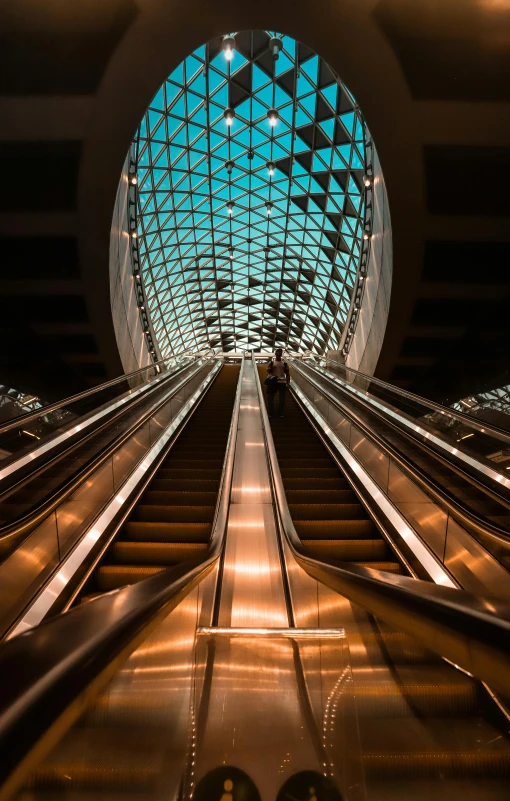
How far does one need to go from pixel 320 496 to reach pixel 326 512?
20.5 inches

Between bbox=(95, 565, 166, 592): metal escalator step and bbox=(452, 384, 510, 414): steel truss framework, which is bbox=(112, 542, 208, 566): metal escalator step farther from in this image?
bbox=(452, 384, 510, 414): steel truss framework

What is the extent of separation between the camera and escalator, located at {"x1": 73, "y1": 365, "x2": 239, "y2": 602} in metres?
4.69

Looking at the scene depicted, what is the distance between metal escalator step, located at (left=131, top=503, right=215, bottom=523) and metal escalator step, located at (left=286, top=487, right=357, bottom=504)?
1311 mm

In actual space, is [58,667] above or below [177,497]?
above

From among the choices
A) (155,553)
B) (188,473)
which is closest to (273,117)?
(188,473)

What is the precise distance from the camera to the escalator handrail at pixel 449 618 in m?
1.29

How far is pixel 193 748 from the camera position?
210 centimetres

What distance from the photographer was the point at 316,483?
7.50 metres

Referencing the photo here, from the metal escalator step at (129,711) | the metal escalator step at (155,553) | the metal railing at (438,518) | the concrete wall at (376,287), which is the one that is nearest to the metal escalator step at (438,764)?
the metal escalator step at (129,711)

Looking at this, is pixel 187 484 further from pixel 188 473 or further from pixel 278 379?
pixel 278 379

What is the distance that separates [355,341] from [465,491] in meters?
19.7

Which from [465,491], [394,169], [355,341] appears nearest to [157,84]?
[394,169]

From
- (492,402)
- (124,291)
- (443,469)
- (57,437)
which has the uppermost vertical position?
(124,291)

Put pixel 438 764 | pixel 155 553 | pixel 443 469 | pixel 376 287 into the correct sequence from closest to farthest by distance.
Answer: pixel 438 764 < pixel 155 553 < pixel 443 469 < pixel 376 287
